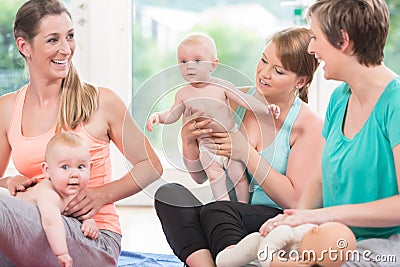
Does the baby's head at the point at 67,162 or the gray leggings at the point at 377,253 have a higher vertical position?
the baby's head at the point at 67,162

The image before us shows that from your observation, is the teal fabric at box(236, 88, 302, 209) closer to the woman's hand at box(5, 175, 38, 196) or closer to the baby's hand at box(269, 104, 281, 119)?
the baby's hand at box(269, 104, 281, 119)

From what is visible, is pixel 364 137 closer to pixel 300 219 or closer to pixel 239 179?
pixel 300 219

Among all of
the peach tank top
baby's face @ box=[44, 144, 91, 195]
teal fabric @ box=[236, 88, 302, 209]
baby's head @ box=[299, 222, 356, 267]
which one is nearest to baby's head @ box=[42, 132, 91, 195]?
baby's face @ box=[44, 144, 91, 195]

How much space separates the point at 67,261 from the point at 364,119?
0.81 metres

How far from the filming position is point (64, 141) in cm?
198

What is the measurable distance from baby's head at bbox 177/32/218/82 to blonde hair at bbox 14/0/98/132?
12.0 inches

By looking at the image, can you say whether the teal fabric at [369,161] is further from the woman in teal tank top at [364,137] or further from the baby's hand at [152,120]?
the baby's hand at [152,120]

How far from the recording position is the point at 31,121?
2162mm

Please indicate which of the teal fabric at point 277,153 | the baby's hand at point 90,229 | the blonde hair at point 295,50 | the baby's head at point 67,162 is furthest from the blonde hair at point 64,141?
the blonde hair at point 295,50

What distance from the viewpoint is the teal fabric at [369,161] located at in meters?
1.66

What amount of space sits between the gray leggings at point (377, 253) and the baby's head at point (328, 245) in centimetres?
5

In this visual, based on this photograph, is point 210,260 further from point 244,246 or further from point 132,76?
point 132,76

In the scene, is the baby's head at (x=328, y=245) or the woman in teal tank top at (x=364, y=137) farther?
the woman in teal tank top at (x=364, y=137)

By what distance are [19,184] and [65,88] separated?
317mm
